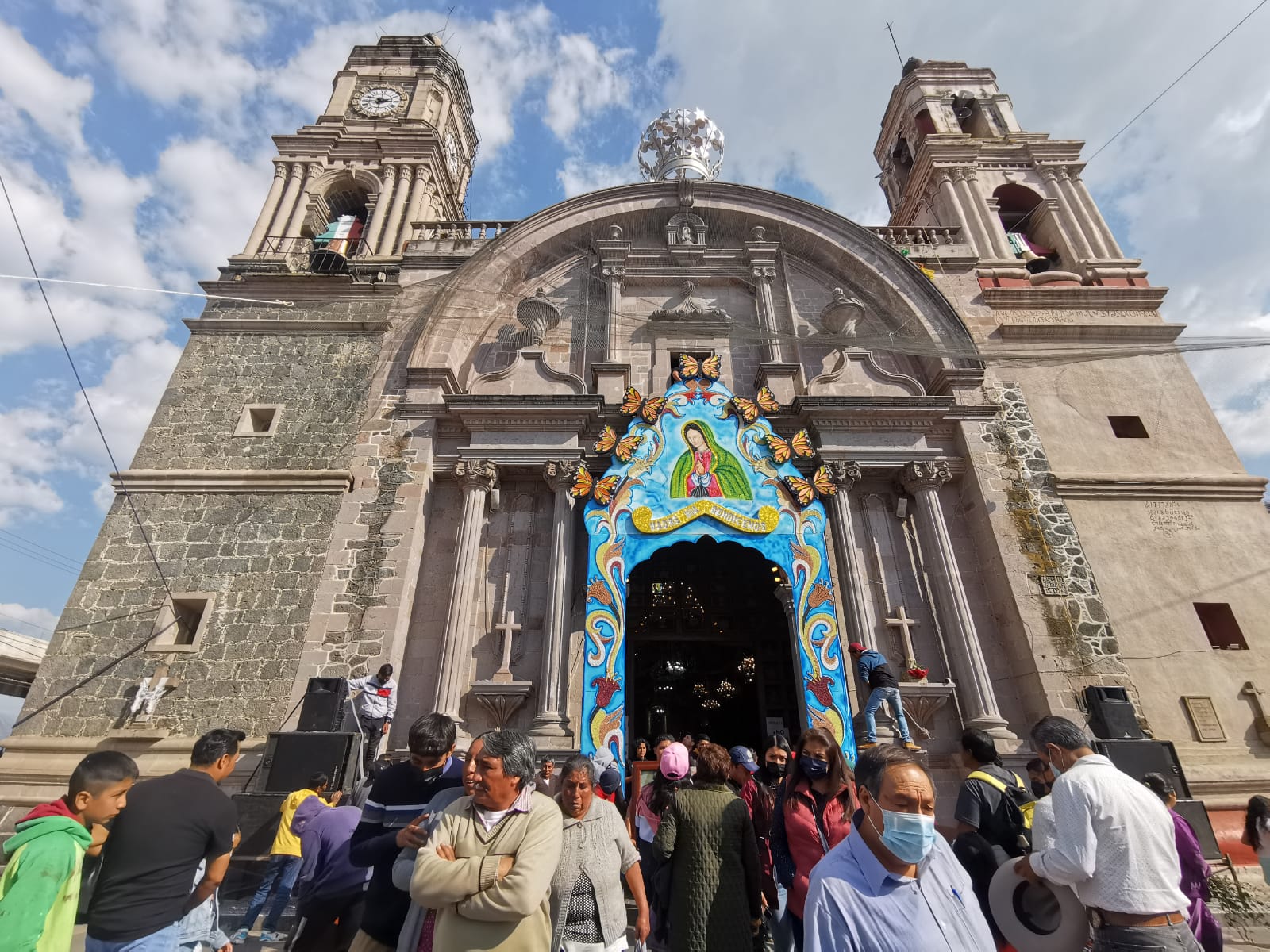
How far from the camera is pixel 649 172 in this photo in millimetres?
17484

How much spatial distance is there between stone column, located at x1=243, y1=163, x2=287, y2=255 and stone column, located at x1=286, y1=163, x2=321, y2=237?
486 millimetres

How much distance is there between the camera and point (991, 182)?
17.6m

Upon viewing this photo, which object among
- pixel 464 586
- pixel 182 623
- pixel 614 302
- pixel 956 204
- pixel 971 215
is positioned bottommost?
pixel 182 623

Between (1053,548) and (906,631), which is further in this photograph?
(1053,548)

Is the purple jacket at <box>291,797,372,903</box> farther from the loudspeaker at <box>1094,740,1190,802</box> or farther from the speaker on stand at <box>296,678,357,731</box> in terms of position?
the loudspeaker at <box>1094,740,1190,802</box>

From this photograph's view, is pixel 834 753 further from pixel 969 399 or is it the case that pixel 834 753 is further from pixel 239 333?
pixel 239 333

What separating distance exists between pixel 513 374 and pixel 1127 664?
38.6 ft

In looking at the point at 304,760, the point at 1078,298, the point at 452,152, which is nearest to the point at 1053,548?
the point at 1078,298

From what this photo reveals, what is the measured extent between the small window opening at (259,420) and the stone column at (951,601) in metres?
12.0

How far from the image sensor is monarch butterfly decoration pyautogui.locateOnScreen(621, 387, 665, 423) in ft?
37.3

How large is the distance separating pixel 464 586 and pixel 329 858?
19.6ft

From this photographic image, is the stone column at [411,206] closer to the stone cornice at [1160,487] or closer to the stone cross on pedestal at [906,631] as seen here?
the stone cross on pedestal at [906,631]

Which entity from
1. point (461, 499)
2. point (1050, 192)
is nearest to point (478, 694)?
point (461, 499)

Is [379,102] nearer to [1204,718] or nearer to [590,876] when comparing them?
[590,876]
